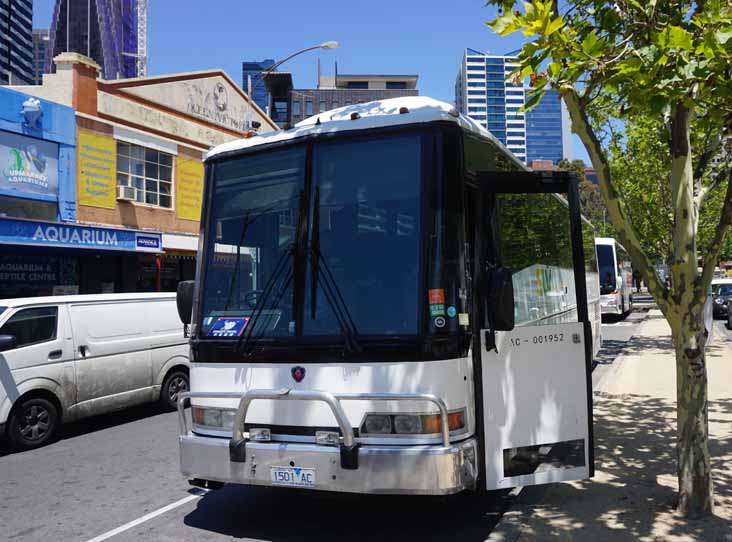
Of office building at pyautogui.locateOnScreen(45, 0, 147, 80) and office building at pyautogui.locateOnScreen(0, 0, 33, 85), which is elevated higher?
office building at pyautogui.locateOnScreen(0, 0, 33, 85)

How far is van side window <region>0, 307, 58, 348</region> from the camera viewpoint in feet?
27.0

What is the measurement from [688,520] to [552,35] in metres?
3.59

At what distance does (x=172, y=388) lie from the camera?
10.4 meters

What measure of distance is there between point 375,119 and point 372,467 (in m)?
2.41

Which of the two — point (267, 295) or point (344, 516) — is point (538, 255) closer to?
point (267, 295)

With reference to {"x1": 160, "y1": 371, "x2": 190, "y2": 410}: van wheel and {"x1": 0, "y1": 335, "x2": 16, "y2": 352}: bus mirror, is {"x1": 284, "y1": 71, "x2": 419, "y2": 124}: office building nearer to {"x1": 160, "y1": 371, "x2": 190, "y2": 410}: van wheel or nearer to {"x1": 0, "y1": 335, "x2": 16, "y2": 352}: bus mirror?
{"x1": 160, "y1": 371, "x2": 190, "y2": 410}: van wheel

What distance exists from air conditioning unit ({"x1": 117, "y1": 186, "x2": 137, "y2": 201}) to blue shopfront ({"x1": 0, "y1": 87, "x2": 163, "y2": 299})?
1621 millimetres

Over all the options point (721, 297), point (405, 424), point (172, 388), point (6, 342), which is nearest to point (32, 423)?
point (6, 342)

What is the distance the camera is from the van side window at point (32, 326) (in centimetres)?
824

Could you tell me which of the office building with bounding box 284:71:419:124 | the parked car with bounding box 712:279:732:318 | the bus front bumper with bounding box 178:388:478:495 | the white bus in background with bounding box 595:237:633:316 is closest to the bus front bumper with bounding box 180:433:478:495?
the bus front bumper with bounding box 178:388:478:495

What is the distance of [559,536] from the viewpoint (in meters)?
4.63

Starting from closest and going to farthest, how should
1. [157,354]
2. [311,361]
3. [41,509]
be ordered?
[311,361], [41,509], [157,354]

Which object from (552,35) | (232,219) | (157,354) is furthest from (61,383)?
(552,35)

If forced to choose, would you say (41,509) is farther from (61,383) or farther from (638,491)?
(638,491)
